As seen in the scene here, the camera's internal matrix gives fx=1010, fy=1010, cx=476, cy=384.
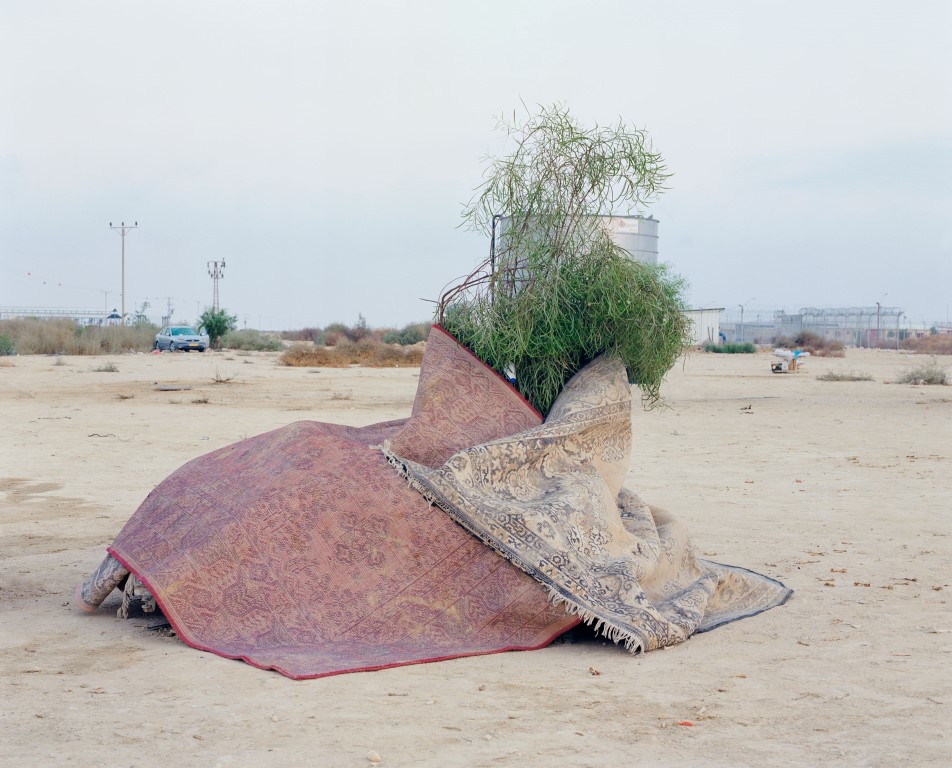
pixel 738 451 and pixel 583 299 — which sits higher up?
pixel 583 299

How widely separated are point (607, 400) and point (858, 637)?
6.19ft

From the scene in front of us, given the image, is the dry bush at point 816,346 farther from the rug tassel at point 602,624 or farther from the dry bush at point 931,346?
the rug tassel at point 602,624

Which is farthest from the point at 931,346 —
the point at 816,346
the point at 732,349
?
the point at 732,349

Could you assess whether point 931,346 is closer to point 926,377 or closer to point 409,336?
point 409,336

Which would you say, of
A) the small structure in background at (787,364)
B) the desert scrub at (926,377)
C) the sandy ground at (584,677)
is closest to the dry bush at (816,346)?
the small structure in background at (787,364)

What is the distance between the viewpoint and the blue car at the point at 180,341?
1629 inches

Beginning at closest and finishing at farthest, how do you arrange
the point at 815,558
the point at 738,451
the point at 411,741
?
the point at 411,741 < the point at 815,558 < the point at 738,451

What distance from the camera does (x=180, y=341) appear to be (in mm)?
41531

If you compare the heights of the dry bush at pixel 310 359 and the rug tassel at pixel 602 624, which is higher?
the dry bush at pixel 310 359

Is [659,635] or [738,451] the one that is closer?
[659,635]

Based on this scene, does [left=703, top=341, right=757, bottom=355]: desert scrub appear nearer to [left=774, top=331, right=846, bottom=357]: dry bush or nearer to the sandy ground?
[left=774, top=331, right=846, bottom=357]: dry bush

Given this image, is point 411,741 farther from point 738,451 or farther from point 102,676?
point 738,451

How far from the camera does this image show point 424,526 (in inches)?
208

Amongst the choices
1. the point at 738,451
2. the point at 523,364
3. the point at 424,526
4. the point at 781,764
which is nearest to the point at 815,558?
the point at 523,364
